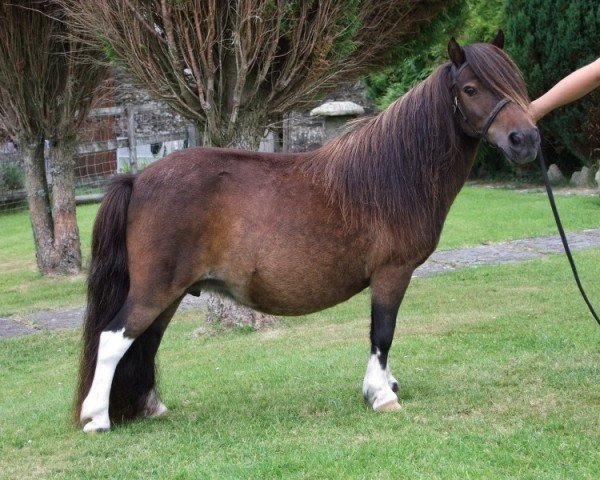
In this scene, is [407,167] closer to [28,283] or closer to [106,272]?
[106,272]

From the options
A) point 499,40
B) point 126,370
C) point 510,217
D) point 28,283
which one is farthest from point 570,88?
point 510,217

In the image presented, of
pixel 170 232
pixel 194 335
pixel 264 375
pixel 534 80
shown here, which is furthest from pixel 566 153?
pixel 170 232

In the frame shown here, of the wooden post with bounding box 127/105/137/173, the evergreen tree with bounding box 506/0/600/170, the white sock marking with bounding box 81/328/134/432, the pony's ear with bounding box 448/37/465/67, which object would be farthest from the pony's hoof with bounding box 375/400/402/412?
the wooden post with bounding box 127/105/137/173

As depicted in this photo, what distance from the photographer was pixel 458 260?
11312 mm

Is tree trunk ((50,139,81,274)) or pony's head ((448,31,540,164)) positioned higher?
pony's head ((448,31,540,164))

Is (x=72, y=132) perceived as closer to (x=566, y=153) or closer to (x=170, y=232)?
(x=170, y=232)

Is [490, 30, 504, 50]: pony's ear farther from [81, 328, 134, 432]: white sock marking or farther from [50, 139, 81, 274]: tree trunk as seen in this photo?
[50, 139, 81, 274]: tree trunk

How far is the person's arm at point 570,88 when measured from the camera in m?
4.58

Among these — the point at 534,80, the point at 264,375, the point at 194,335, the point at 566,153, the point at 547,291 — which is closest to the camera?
the point at 264,375

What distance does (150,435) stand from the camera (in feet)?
15.5

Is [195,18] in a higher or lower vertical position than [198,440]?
higher

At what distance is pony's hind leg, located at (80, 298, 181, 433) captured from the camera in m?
4.78

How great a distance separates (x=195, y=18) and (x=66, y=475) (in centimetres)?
389

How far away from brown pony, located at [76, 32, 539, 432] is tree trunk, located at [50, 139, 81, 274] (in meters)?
7.63
